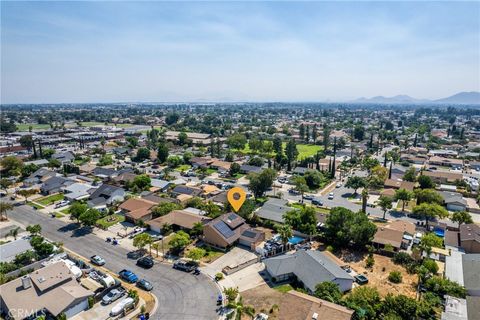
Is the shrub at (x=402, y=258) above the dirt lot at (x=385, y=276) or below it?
above

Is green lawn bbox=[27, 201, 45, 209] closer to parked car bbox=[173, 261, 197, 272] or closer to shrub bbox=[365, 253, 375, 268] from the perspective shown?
parked car bbox=[173, 261, 197, 272]

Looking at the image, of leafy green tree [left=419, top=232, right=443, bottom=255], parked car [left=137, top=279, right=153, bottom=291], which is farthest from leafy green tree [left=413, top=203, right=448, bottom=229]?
parked car [left=137, top=279, right=153, bottom=291]

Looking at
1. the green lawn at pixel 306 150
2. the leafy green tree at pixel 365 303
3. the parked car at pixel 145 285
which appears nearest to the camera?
the leafy green tree at pixel 365 303

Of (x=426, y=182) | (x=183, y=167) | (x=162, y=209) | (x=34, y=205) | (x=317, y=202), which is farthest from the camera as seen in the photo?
(x=183, y=167)

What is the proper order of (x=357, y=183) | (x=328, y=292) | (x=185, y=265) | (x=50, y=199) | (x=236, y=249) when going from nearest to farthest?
(x=328, y=292), (x=185, y=265), (x=236, y=249), (x=50, y=199), (x=357, y=183)

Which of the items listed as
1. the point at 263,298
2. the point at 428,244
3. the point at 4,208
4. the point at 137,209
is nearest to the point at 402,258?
the point at 428,244

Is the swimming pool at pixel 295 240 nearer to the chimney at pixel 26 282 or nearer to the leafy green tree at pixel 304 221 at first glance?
the leafy green tree at pixel 304 221

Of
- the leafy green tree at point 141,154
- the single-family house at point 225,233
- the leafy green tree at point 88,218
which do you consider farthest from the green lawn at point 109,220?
the leafy green tree at point 141,154

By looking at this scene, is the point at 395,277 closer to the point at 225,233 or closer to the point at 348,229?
the point at 348,229
